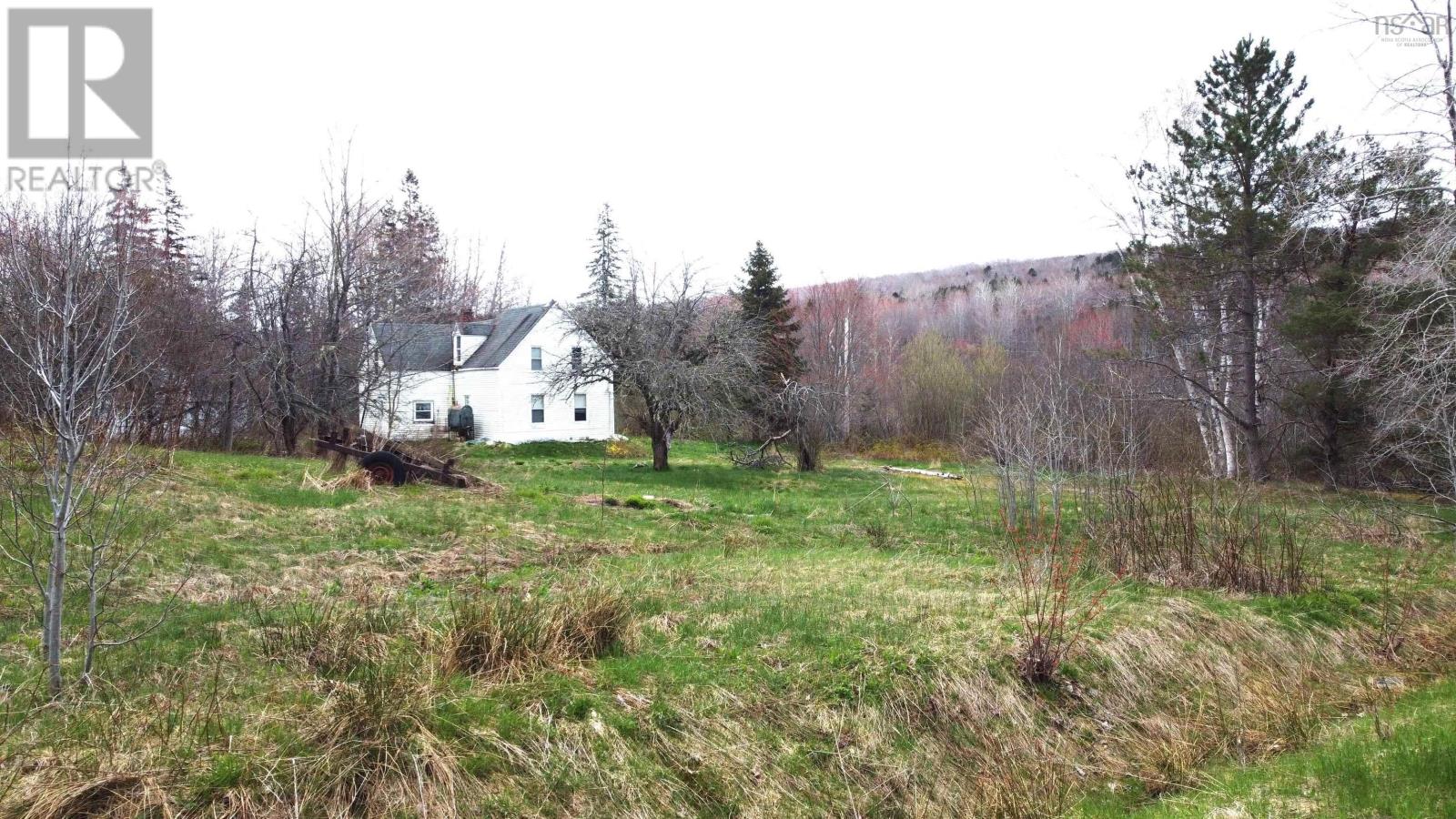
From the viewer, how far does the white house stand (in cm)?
3044

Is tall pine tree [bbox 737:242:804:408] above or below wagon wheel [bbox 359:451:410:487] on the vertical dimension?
above

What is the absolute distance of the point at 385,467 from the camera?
14570mm

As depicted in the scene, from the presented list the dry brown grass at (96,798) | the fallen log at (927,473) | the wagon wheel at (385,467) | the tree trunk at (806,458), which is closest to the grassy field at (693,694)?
the dry brown grass at (96,798)

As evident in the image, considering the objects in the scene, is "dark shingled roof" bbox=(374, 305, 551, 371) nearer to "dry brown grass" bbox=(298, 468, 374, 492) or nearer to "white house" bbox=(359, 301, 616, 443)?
"white house" bbox=(359, 301, 616, 443)

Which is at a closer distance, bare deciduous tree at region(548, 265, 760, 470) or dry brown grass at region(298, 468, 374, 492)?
dry brown grass at region(298, 468, 374, 492)

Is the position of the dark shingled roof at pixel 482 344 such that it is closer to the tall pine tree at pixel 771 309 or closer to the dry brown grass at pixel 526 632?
the tall pine tree at pixel 771 309

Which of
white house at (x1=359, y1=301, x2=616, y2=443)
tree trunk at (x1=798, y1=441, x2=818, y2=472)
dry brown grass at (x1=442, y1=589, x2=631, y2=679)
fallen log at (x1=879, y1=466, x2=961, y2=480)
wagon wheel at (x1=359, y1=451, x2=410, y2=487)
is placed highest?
white house at (x1=359, y1=301, x2=616, y2=443)

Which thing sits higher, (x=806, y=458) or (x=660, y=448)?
(x=660, y=448)

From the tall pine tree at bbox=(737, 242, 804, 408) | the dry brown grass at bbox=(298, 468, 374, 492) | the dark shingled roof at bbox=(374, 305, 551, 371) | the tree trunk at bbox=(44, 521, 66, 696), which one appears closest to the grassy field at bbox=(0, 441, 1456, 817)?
the tree trunk at bbox=(44, 521, 66, 696)

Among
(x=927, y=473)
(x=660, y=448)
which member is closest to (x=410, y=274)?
(x=660, y=448)

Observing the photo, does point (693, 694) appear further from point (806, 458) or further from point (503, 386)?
point (503, 386)

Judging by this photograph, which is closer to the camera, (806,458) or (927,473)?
(806,458)

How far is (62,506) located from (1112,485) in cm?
981

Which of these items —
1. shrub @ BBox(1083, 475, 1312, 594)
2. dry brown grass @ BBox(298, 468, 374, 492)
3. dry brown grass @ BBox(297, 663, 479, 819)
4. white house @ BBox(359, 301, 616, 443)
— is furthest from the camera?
white house @ BBox(359, 301, 616, 443)
